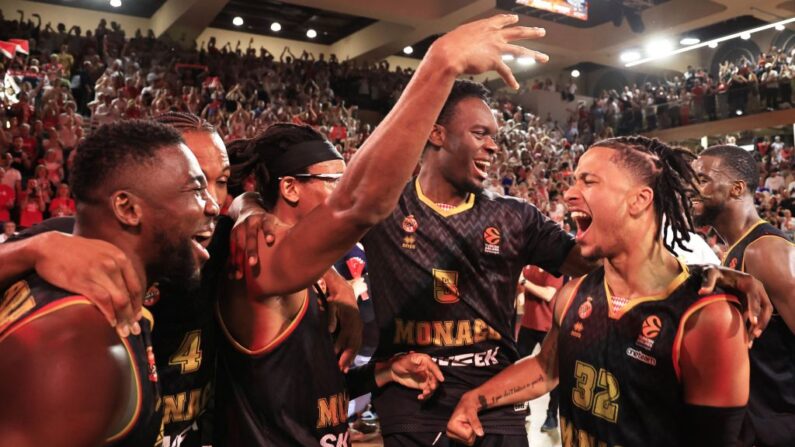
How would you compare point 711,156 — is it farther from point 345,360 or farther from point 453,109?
point 345,360

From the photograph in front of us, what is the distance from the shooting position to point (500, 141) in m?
17.4

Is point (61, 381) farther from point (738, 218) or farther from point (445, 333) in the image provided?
point (738, 218)

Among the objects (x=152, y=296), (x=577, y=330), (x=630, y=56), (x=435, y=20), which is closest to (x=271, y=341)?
(x=152, y=296)

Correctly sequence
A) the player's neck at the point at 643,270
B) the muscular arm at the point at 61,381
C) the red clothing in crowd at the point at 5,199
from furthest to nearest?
1. the red clothing in crowd at the point at 5,199
2. the player's neck at the point at 643,270
3. the muscular arm at the point at 61,381

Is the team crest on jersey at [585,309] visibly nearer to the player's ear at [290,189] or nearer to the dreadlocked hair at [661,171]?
the dreadlocked hair at [661,171]

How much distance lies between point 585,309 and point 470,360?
2.08 feet

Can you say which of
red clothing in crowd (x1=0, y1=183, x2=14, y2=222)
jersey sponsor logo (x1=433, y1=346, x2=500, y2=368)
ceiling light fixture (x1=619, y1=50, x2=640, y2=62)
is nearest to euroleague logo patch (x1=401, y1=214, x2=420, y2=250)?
jersey sponsor logo (x1=433, y1=346, x2=500, y2=368)

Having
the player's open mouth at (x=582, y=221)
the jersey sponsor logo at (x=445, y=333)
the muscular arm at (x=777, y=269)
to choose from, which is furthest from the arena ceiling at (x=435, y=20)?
the player's open mouth at (x=582, y=221)

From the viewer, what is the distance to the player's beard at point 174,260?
5.33 feet

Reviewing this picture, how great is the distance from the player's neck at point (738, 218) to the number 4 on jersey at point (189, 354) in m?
2.85

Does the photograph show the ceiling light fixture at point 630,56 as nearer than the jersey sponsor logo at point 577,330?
Answer: No

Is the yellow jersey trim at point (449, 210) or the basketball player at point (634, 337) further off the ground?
the yellow jersey trim at point (449, 210)

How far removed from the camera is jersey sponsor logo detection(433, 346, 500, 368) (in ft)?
9.14

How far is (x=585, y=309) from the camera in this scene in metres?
2.37
